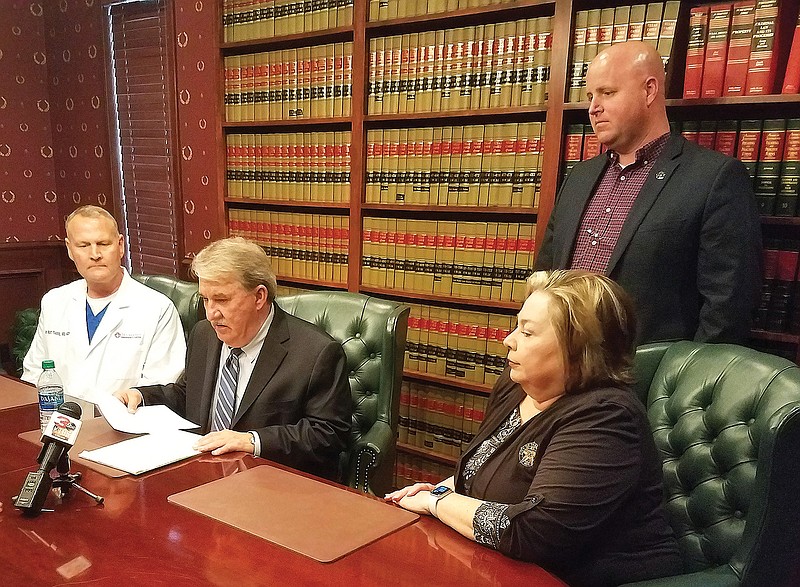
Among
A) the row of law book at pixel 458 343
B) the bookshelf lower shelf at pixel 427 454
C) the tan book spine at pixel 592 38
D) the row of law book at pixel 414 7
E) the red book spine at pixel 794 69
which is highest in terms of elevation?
the row of law book at pixel 414 7

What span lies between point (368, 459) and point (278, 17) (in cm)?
214

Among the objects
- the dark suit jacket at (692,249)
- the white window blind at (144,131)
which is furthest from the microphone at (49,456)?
the white window blind at (144,131)

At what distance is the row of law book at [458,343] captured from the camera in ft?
8.63

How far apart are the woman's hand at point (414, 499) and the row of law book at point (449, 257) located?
4.42ft

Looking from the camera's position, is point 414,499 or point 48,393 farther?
point 48,393

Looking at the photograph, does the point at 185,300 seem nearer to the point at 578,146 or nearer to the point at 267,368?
the point at 267,368

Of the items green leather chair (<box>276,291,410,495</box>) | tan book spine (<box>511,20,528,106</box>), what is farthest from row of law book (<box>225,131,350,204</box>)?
green leather chair (<box>276,291,410,495</box>)

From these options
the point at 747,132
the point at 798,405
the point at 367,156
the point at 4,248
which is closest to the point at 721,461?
the point at 798,405

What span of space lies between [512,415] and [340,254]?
5.68 feet

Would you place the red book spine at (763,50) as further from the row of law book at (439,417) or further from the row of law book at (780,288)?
the row of law book at (439,417)

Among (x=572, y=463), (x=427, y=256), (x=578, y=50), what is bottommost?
(x=572, y=463)

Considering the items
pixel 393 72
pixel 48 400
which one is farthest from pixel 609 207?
pixel 48 400

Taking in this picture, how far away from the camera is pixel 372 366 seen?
208 cm

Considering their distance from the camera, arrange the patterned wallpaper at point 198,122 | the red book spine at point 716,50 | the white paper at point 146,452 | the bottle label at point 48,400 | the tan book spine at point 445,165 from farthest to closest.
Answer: the patterned wallpaper at point 198,122 → the tan book spine at point 445,165 → the red book spine at point 716,50 → the bottle label at point 48,400 → the white paper at point 146,452
